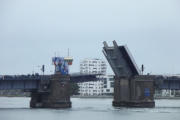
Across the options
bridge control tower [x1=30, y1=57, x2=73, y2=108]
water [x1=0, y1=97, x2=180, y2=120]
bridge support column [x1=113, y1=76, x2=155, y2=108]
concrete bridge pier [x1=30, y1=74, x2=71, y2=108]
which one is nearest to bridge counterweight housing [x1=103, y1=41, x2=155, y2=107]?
bridge support column [x1=113, y1=76, x2=155, y2=108]

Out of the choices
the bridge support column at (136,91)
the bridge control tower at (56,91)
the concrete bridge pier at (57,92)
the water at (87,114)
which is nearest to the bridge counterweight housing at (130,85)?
the bridge support column at (136,91)

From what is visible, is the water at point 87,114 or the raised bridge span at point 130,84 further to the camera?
the raised bridge span at point 130,84

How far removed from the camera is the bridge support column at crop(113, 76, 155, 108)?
126363mm

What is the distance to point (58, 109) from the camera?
114 meters

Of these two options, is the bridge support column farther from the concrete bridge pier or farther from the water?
the concrete bridge pier

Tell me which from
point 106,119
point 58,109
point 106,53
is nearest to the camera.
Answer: point 106,119

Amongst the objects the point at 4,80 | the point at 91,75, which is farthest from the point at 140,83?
the point at 4,80

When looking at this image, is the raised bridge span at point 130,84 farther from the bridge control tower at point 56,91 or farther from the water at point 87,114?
the water at point 87,114

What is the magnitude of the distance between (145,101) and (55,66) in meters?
20.8

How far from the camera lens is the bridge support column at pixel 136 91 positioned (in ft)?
415

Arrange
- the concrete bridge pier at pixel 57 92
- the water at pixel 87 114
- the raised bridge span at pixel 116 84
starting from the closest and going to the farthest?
the water at pixel 87 114, the concrete bridge pier at pixel 57 92, the raised bridge span at pixel 116 84

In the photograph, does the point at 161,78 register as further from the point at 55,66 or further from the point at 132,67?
the point at 55,66

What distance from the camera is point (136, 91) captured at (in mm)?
127000

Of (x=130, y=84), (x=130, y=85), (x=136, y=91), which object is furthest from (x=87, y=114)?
(x=130, y=85)
